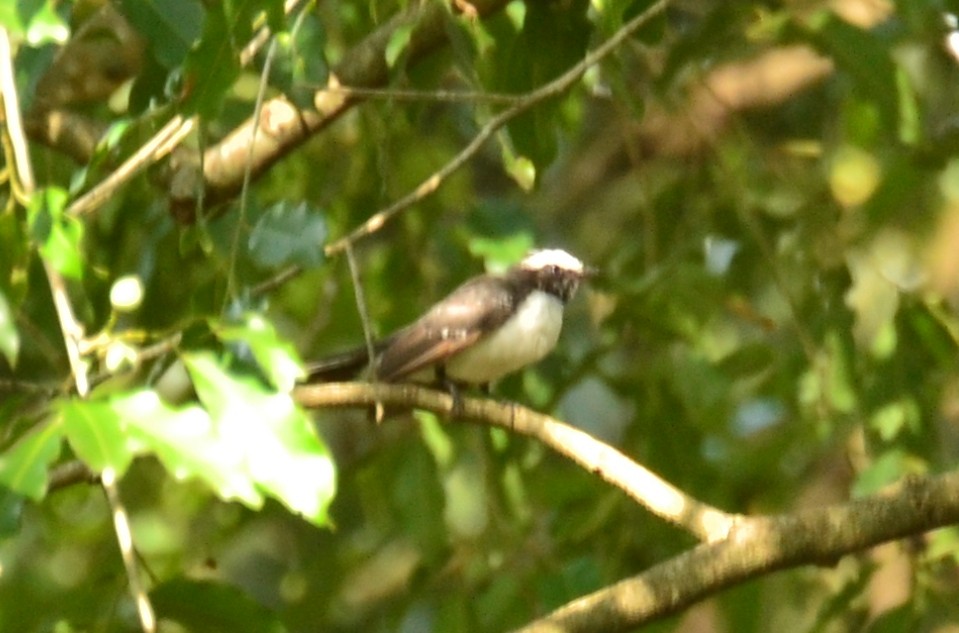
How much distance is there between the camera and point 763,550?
87.4 inches

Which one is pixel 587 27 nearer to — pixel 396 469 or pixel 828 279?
pixel 828 279

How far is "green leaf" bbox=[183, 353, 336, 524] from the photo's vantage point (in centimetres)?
175

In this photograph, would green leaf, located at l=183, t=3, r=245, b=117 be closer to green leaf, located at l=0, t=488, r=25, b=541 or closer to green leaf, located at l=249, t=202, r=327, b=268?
green leaf, located at l=249, t=202, r=327, b=268

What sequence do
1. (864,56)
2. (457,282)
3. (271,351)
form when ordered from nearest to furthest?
1. (271,351)
2. (864,56)
3. (457,282)

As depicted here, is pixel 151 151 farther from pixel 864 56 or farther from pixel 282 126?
pixel 864 56

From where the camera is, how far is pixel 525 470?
11.8ft

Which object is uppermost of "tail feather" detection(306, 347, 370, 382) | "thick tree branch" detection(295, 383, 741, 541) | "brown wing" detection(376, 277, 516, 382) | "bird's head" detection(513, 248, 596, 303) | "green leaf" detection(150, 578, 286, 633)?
"green leaf" detection(150, 578, 286, 633)

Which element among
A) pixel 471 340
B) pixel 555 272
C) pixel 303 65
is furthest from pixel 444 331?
pixel 303 65

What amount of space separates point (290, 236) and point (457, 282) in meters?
1.27

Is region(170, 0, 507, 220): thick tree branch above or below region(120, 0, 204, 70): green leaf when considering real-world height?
below

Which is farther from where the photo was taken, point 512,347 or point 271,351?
point 512,347

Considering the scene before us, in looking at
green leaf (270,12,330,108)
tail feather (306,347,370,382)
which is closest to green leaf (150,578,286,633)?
green leaf (270,12,330,108)

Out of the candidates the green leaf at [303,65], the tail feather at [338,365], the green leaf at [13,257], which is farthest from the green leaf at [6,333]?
the tail feather at [338,365]

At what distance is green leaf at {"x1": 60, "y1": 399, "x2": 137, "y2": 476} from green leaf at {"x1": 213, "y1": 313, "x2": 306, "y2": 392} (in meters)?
0.29
